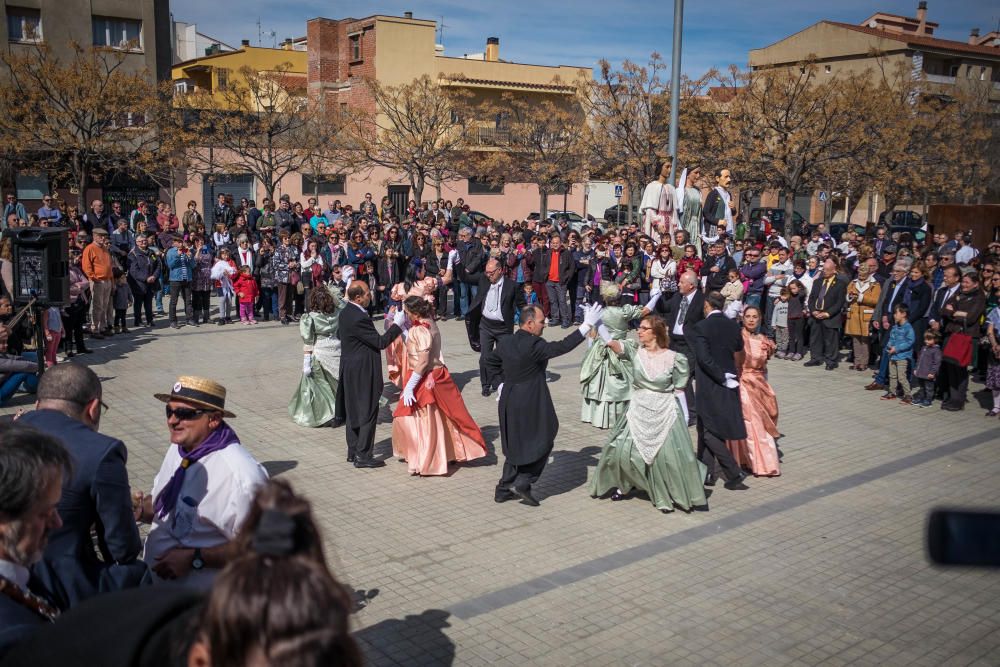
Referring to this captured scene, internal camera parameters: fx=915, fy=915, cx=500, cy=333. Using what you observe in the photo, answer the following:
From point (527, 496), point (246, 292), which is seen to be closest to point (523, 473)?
point (527, 496)

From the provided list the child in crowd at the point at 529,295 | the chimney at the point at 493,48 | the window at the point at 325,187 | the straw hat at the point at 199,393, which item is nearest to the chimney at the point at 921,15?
the chimney at the point at 493,48

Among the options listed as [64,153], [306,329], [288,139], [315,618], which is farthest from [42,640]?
[288,139]

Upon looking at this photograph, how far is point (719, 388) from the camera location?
898 cm

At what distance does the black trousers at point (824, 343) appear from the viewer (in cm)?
1574

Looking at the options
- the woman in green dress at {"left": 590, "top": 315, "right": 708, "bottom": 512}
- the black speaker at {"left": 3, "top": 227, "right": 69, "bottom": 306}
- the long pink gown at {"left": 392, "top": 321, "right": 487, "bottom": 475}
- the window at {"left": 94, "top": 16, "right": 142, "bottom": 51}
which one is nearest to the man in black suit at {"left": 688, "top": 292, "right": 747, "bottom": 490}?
the woman in green dress at {"left": 590, "top": 315, "right": 708, "bottom": 512}

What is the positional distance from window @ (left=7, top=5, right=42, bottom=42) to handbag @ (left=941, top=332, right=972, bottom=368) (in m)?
34.9

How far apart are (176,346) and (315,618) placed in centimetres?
1548

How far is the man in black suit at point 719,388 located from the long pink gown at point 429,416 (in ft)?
8.13

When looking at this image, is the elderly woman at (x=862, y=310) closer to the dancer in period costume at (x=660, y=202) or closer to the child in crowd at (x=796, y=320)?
the child in crowd at (x=796, y=320)

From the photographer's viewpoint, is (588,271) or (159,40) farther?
(159,40)

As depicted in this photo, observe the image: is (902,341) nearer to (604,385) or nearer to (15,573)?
(604,385)

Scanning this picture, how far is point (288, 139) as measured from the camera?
1378 inches

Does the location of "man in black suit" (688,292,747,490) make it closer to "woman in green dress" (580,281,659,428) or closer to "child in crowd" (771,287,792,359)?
"woman in green dress" (580,281,659,428)

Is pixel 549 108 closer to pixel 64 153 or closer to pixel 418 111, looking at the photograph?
pixel 418 111
